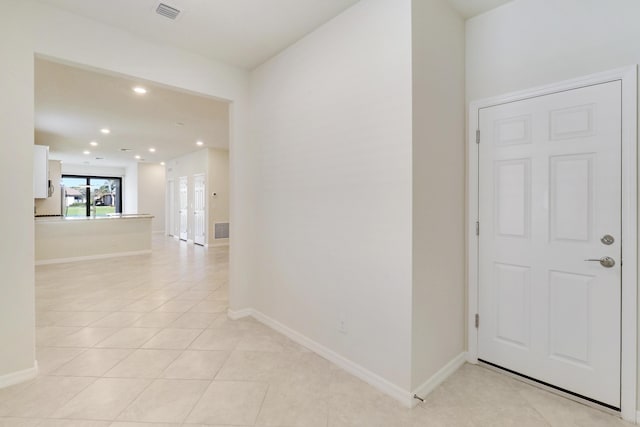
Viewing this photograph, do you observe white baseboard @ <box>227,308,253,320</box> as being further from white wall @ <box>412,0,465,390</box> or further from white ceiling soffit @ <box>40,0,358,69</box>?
white ceiling soffit @ <box>40,0,358,69</box>

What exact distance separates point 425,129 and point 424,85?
0.30m

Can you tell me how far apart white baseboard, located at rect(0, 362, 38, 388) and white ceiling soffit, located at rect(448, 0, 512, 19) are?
166 inches

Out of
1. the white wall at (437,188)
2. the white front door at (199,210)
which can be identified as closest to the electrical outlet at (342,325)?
the white wall at (437,188)

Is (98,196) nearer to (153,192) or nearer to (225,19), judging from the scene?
(153,192)

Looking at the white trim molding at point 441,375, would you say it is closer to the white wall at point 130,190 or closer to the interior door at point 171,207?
the interior door at point 171,207

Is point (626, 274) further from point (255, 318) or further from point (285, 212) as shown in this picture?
point (255, 318)

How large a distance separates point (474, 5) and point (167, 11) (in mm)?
2417

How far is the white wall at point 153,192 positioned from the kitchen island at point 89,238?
188 inches

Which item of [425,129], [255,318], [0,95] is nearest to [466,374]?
[425,129]

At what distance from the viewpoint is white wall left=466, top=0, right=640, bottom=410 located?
73.3 inches

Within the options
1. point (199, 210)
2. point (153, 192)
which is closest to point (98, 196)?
point (153, 192)

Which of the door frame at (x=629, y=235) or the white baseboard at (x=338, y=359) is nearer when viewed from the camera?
the door frame at (x=629, y=235)

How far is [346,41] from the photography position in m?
2.40

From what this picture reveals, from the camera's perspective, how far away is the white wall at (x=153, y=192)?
1190cm
